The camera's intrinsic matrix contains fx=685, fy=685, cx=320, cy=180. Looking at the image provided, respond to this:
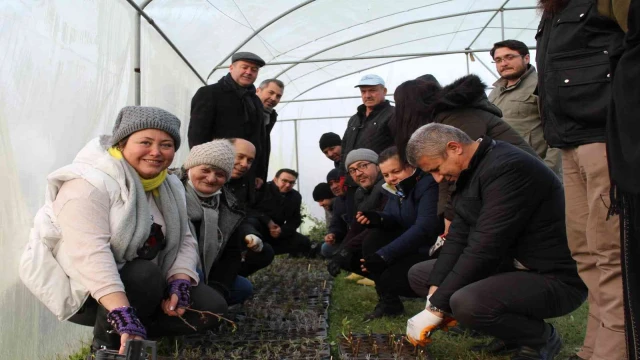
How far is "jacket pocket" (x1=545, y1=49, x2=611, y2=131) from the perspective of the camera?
101 inches

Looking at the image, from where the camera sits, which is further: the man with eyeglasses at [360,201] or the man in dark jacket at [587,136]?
the man with eyeglasses at [360,201]

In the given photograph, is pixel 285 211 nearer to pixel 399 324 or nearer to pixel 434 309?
pixel 399 324

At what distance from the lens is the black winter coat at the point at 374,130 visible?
561cm

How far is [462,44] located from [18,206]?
29.6ft

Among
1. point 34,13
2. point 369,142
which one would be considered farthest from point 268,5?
point 34,13

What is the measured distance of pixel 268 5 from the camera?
7.48 m

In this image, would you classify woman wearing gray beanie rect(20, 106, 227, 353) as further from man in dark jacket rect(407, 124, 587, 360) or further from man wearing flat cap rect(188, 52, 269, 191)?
man wearing flat cap rect(188, 52, 269, 191)

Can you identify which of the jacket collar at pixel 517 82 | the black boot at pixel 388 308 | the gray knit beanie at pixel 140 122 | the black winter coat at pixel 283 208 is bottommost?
the black boot at pixel 388 308

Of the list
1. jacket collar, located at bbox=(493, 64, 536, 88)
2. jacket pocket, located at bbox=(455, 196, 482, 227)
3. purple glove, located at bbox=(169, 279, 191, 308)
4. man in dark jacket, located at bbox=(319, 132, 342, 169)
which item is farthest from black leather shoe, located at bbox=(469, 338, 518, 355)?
man in dark jacket, located at bbox=(319, 132, 342, 169)

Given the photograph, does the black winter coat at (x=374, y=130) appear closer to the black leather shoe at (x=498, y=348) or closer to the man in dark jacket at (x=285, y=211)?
the man in dark jacket at (x=285, y=211)

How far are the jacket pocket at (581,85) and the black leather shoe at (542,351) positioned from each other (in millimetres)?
1037

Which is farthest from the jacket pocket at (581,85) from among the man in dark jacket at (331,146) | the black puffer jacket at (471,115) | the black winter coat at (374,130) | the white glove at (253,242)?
the man in dark jacket at (331,146)

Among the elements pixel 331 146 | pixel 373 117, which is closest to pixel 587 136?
pixel 373 117

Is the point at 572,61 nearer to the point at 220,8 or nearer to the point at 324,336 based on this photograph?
the point at 324,336
